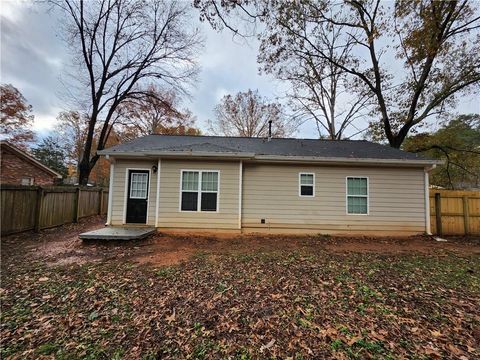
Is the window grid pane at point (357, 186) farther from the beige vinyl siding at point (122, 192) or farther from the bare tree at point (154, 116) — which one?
the bare tree at point (154, 116)

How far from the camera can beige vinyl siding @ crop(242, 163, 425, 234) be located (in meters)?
8.72

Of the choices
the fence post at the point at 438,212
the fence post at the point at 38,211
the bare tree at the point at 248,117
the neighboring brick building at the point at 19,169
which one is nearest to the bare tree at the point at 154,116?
the bare tree at the point at 248,117

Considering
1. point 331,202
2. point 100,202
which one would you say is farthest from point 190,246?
point 100,202

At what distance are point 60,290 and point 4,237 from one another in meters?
5.26

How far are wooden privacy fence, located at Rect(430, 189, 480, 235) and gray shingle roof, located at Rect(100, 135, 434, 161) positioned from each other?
2126 mm

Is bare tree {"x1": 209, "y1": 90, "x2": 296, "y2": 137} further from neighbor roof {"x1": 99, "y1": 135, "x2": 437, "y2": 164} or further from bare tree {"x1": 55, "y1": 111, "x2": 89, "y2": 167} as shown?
bare tree {"x1": 55, "y1": 111, "x2": 89, "y2": 167}

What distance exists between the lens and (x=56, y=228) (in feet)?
31.0

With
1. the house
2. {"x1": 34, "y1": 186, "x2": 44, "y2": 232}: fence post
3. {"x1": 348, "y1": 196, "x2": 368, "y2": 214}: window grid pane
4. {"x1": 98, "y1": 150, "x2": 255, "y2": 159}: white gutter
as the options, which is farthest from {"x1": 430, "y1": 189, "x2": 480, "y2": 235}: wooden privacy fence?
{"x1": 34, "y1": 186, "x2": 44, "y2": 232}: fence post

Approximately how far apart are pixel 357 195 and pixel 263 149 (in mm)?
4048

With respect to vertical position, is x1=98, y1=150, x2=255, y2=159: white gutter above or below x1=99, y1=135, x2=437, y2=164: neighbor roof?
below

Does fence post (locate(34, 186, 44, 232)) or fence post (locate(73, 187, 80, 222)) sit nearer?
fence post (locate(34, 186, 44, 232))

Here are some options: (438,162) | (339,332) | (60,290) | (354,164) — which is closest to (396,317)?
(339,332)

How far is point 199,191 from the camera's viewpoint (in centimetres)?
842

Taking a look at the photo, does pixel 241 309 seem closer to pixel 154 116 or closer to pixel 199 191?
pixel 199 191
